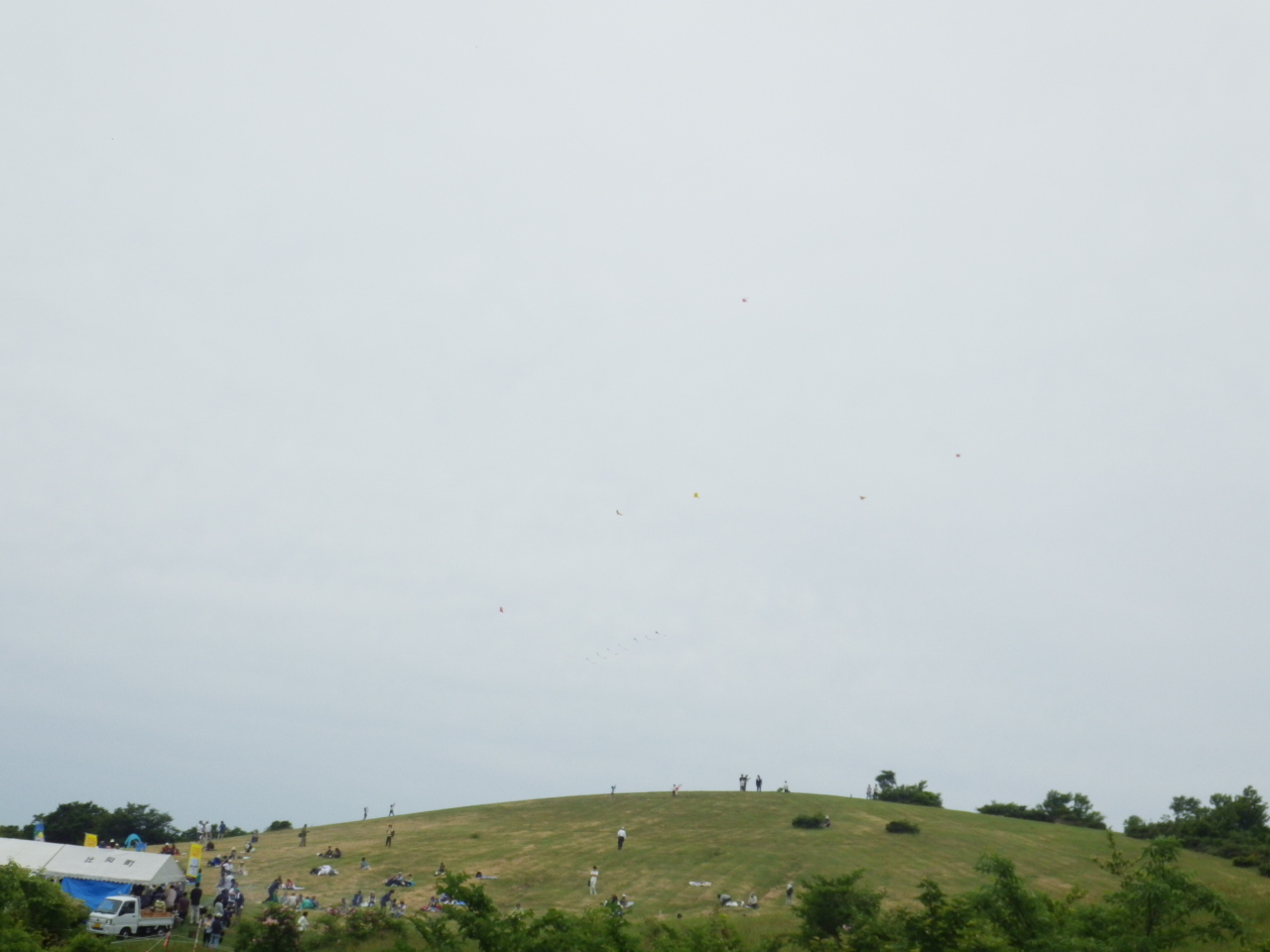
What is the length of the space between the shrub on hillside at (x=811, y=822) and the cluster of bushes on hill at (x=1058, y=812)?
810 inches

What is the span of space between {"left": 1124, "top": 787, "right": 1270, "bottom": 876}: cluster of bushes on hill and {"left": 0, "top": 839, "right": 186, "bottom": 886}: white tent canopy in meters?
55.9

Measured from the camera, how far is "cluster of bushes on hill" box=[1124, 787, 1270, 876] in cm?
5625

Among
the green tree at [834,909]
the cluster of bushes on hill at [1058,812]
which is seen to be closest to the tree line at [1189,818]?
the cluster of bushes on hill at [1058,812]

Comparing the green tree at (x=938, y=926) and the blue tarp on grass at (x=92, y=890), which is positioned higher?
the green tree at (x=938, y=926)

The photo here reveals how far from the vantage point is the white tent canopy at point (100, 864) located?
135ft

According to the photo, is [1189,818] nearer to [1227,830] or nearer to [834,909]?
[1227,830]

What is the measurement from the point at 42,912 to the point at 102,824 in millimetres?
60520

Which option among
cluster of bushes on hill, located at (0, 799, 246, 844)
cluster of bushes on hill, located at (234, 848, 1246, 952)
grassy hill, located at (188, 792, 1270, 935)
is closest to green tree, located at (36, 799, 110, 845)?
cluster of bushes on hill, located at (0, 799, 246, 844)

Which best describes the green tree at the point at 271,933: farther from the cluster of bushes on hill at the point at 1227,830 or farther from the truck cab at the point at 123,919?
the cluster of bushes on hill at the point at 1227,830

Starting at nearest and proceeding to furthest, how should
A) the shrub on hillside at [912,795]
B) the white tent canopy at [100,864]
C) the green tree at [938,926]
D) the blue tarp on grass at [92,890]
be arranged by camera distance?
the green tree at [938,926] < the blue tarp on grass at [92,890] < the white tent canopy at [100,864] < the shrub on hillside at [912,795]

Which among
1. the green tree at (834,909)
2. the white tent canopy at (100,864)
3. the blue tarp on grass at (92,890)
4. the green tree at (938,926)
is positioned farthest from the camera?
the white tent canopy at (100,864)

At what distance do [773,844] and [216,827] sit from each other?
52.0 metres

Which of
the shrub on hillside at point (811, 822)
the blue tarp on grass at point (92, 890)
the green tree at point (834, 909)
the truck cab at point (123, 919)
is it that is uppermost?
the shrub on hillside at point (811, 822)

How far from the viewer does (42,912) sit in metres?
31.4
